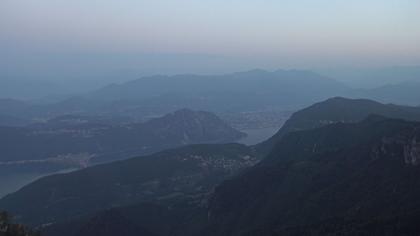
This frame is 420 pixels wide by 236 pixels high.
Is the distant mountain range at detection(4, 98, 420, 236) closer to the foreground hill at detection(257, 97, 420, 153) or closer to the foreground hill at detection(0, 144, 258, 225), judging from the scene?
the foreground hill at detection(0, 144, 258, 225)

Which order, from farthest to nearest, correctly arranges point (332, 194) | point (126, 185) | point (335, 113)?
point (335, 113) < point (126, 185) < point (332, 194)

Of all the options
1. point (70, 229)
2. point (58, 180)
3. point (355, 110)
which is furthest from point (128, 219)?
point (355, 110)

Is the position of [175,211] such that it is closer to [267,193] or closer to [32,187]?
[267,193]

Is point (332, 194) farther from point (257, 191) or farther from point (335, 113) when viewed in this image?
point (335, 113)

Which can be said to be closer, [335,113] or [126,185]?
[126,185]

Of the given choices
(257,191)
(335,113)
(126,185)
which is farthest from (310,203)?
(335,113)

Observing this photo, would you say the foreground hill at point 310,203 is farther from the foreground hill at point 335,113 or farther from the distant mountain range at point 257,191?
the foreground hill at point 335,113

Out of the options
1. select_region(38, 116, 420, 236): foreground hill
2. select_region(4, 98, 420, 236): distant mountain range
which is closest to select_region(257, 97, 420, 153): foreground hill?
select_region(4, 98, 420, 236): distant mountain range
